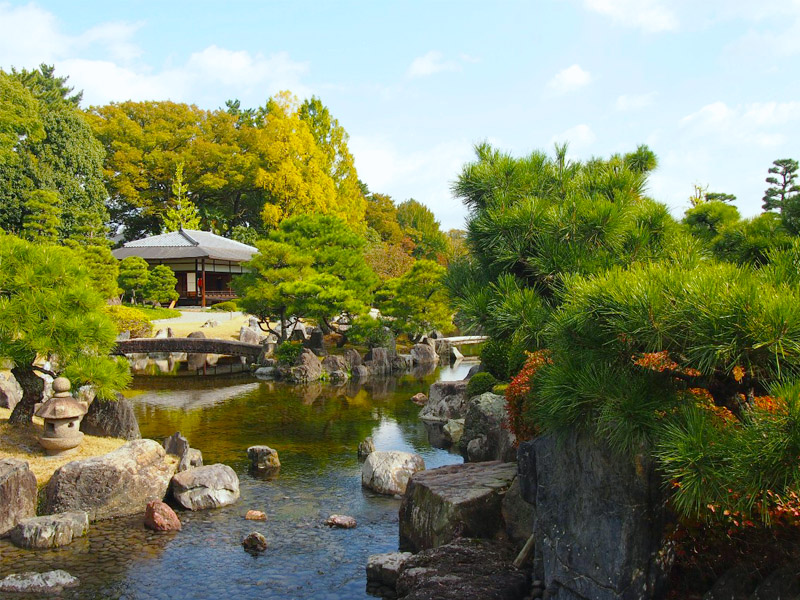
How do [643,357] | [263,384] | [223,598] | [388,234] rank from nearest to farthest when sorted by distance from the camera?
[643,357] → [223,598] → [263,384] → [388,234]

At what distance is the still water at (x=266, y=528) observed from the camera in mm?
6531

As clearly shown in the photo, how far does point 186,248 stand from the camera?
3247 centimetres

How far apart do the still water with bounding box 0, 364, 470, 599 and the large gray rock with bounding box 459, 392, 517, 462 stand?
14.8 inches

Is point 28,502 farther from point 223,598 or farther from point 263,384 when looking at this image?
point 263,384

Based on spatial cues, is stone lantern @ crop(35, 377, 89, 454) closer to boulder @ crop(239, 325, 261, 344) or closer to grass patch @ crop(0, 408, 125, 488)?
grass patch @ crop(0, 408, 125, 488)

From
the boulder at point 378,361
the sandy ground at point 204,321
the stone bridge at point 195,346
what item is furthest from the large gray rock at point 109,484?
the sandy ground at point 204,321

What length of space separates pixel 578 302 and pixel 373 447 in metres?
8.27

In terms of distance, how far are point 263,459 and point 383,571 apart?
4565mm

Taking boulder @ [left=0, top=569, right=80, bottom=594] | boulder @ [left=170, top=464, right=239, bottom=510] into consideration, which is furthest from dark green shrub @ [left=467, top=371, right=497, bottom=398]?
boulder @ [left=0, top=569, right=80, bottom=594]

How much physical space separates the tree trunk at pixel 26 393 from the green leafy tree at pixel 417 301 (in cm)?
1486

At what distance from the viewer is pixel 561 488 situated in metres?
4.83

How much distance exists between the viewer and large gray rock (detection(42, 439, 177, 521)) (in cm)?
786

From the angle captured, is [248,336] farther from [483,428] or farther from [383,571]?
[383,571]

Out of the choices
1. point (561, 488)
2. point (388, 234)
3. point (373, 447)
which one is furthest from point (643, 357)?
point (388, 234)
